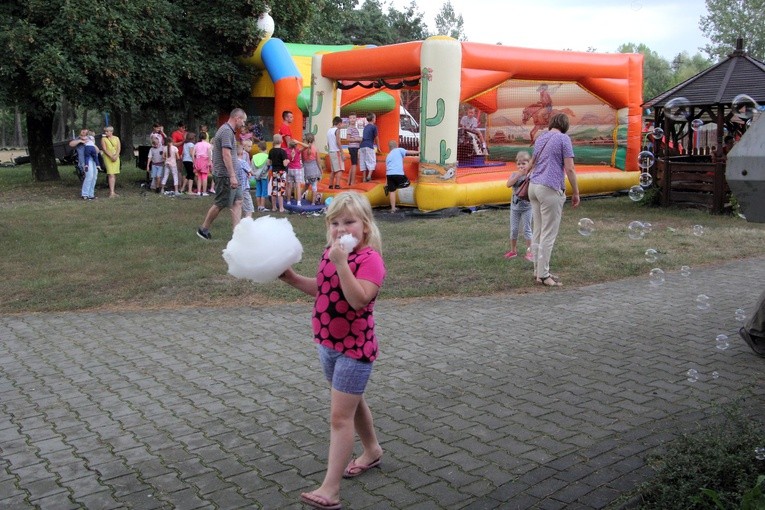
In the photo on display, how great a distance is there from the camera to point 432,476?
Answer: 4258 mm

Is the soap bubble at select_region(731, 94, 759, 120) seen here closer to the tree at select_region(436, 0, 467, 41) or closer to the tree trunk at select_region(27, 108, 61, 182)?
the tree trunk at select_region(27, 108, 61, 182)

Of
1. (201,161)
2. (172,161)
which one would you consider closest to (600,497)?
(201,161)

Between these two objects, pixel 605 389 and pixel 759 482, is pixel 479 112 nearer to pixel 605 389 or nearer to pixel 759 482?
pixel 605 389

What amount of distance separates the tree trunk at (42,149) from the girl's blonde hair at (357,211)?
21324 mm

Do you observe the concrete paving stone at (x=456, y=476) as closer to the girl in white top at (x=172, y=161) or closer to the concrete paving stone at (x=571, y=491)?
the concrete paving stone at (x=571, y=491)

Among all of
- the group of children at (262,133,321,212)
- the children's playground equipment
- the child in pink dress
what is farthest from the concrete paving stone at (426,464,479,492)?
the child in pink dress

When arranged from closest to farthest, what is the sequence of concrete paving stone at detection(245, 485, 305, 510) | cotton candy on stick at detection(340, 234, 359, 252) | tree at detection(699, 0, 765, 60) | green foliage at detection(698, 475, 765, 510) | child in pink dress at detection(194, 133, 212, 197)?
green foliage at detection(698, 475, 765, 510) < cotton candy on stick at detection(340, 234, 359, 252) < concrete paving stone at detection(245, 485, 305, 510) < child in pink dress at detection(194, 133, 212, 197) < tree at detection(699, 0, 765, 60)

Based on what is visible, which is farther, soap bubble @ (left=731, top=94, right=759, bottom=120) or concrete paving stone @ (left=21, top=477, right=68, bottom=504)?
soap bubble @ (left=731, top=94, right=759, bottom=120)

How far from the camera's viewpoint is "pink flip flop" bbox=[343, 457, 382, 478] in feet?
14.0

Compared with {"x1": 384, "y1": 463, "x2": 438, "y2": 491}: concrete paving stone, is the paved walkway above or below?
above

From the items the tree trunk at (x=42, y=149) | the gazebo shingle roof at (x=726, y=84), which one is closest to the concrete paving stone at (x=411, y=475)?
the gazebo shingle roof at (x=726, y=84)

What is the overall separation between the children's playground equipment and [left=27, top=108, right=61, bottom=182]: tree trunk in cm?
646

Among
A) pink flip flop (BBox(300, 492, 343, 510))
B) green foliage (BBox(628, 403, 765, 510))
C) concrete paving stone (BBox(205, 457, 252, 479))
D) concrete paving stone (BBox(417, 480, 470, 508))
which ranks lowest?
concrete paving stone (BBox(417, 480, 470, 508))

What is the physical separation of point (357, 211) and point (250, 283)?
570 cm
